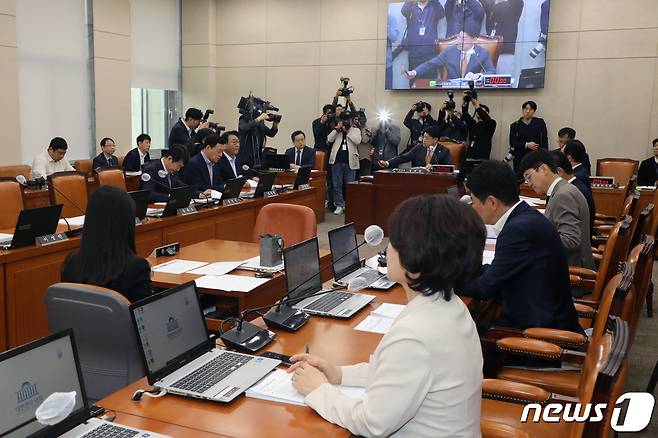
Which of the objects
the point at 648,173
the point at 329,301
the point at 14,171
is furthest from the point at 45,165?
the point at 648,173

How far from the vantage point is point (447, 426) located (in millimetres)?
1433

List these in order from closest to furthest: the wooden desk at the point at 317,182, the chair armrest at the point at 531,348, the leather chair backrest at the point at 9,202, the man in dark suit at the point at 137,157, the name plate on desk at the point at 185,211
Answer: the chair armrest at the point at 531,348 < the leather chair backrest at the point at 9,202 < the name plate on desk at the point at 185,211 < the wooden desk at the point at 317,182 < the man in dark suit at the point at 137,157

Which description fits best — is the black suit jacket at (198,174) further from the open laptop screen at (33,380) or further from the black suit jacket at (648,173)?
the black suit jacket at (648,173)

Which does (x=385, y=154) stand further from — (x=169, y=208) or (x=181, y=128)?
(x=169, y=208)

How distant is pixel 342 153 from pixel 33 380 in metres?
8.09

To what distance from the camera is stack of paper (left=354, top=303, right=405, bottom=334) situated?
238cm

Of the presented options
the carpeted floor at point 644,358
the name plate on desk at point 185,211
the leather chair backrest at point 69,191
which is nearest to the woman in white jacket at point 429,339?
the carpeted floor at point 644,358

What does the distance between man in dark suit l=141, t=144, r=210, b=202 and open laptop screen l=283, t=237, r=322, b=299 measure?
2640mm

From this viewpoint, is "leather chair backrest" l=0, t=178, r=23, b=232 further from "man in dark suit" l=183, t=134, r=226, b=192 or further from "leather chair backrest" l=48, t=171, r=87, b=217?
"man in dark suit" l=183, t=134, r=226, b=192

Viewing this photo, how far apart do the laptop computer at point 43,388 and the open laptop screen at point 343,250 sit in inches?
61.2

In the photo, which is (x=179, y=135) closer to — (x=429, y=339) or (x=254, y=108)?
(x=254, y=108)

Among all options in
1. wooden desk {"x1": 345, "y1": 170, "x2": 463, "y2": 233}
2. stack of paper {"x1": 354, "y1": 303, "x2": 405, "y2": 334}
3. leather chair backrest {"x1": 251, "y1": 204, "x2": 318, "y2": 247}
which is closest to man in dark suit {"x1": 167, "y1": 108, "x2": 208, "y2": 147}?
wooden desk {"x1": 345, "y1": 170, "x2": 463, "y2": 233}

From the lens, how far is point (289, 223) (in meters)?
3.95

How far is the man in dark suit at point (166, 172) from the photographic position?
17.4 feet
